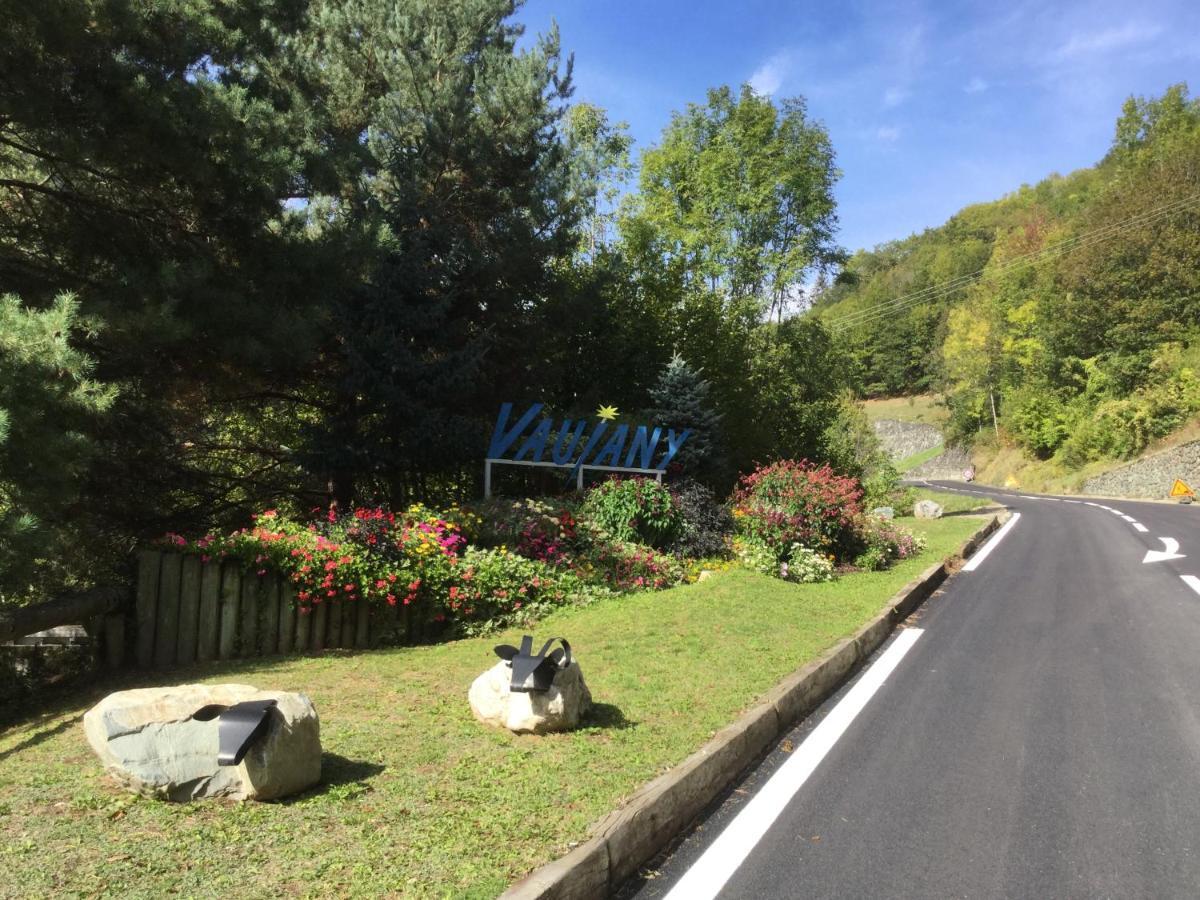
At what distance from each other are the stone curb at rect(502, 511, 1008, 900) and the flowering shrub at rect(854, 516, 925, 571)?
5517 millimetres

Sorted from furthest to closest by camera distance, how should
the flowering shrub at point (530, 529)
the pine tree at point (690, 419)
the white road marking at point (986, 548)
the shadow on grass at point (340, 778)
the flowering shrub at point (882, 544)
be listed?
the pine tree at point (690, 419) → the white road marking at point (986, 548) → the flowering shrub at point (882, 544) → the flowering shrub at point (530, 529) → the shadow on grass at point (340, 778)

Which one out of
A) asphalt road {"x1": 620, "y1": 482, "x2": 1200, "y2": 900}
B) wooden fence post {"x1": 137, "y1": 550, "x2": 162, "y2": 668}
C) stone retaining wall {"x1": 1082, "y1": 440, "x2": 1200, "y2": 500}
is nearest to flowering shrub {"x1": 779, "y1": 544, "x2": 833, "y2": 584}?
asphalt road {"x1": 620, "y1": 482, "x2": 1200, "y2": 900}

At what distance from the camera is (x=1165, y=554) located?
13852mm

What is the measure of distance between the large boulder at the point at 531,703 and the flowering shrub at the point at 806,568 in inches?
252

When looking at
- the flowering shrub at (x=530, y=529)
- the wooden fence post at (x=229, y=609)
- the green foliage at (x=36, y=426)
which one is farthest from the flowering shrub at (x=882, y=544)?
the green foliage at (x=36, y=426)

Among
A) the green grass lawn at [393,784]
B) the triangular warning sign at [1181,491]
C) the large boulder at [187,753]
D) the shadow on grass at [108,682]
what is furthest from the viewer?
the triangular warning sign at [1181,491]

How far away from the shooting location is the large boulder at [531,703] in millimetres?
4473

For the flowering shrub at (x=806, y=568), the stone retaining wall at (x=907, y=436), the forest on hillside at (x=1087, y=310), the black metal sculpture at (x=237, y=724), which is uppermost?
the forest on hillside at (x=1087, y=310)

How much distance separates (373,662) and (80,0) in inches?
235

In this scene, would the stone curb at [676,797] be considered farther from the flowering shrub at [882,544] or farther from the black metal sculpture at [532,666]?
the flowering shrub at [882,544]

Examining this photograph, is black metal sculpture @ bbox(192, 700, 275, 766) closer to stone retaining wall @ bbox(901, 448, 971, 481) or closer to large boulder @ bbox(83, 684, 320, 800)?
large boulder @ bbox(83, 684, 320, 800)

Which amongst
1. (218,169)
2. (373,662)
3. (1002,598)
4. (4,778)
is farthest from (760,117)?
(4,778)

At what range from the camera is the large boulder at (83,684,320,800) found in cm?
351

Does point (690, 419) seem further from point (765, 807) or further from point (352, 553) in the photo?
point (765, 807)
